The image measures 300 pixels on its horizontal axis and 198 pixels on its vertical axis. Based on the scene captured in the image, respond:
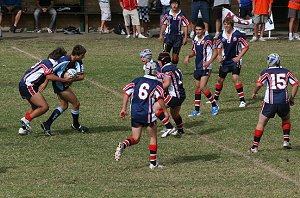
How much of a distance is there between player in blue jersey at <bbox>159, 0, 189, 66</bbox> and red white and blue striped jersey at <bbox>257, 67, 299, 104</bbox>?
848 centimetres

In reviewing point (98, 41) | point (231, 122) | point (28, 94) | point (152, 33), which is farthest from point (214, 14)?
point (28, 94)

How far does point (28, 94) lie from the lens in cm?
1789

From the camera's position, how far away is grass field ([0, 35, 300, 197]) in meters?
14.0

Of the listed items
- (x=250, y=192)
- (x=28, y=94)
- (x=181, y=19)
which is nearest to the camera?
(x=250, y=192)

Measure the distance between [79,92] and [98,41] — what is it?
848cm

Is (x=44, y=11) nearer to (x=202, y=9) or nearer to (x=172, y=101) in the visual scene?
(x=202, y=9)

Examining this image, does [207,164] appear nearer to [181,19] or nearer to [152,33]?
[181,19]

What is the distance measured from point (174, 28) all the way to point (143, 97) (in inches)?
395

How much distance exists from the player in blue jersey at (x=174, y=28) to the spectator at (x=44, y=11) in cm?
865

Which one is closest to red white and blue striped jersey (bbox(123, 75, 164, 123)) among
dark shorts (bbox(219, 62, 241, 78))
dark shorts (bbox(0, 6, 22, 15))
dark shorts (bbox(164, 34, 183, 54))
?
dark shorts (bbox(219, 62, 241, 78))

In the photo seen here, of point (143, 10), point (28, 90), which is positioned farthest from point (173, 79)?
point (143, 10)

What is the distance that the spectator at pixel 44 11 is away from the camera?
32875 mm

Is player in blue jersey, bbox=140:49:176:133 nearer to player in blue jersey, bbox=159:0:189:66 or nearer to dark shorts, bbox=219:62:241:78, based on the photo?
dark shorts, bbox=219:62:241:78

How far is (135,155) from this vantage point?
16.3 m
